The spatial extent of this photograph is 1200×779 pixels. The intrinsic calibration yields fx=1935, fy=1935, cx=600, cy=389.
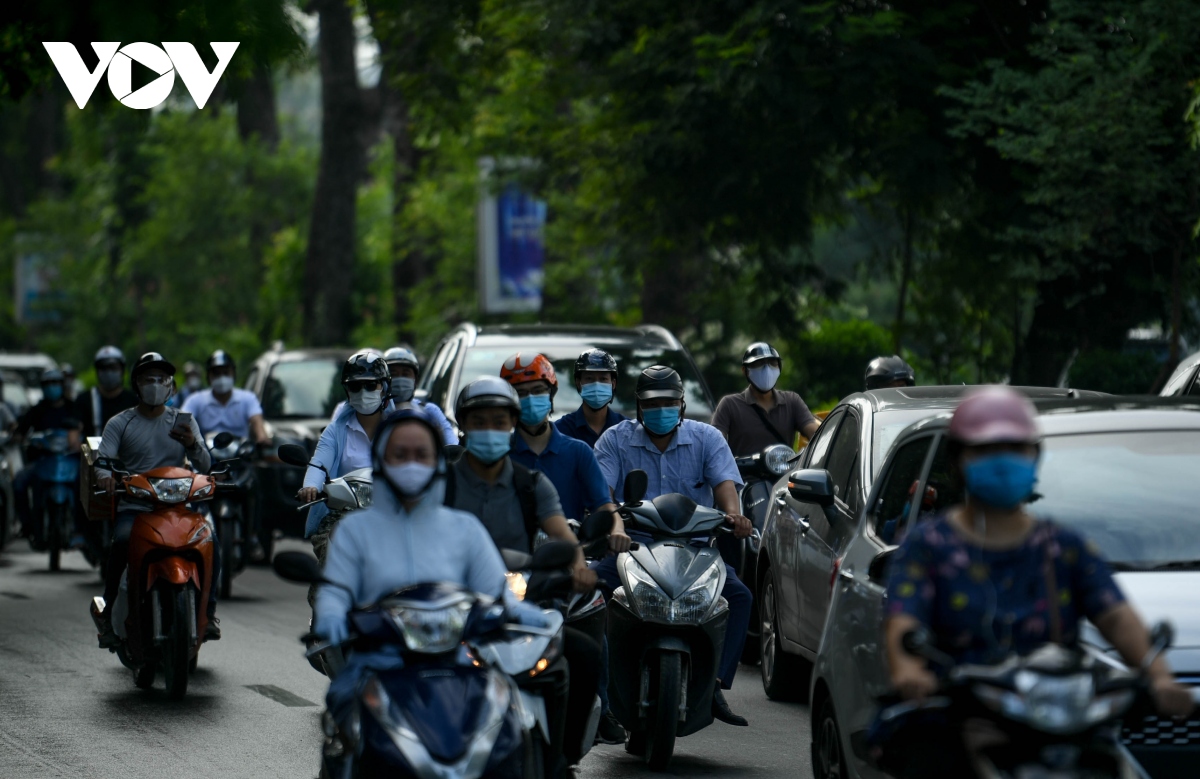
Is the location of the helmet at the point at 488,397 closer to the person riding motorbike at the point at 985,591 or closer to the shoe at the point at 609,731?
the shoe at the point at 609,731

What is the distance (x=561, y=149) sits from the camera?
2312cm

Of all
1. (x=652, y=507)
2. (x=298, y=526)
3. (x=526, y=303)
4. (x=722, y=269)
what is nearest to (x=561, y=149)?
(x=722, y=269)

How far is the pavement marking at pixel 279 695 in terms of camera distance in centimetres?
1047

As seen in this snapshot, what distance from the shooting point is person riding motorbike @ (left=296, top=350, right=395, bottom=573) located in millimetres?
9781

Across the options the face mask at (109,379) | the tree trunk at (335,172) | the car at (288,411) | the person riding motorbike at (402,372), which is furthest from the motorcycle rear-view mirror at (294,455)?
the tree trunk at (335,172)

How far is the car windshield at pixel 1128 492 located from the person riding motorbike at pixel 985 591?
73.3 inches

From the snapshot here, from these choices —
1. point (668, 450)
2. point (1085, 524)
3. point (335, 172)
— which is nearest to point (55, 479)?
point (668, 450)

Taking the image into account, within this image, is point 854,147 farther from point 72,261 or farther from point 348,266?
point 72,261

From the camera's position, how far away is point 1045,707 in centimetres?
435

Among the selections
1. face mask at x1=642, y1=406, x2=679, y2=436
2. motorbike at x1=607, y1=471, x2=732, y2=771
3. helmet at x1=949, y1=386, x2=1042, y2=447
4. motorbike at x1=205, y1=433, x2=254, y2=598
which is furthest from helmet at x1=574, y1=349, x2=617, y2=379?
helmet at x1=949, y1=386, x2=1042, y2=447

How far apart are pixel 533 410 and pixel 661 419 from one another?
111cm

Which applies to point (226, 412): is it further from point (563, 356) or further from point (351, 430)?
point (351, 430)

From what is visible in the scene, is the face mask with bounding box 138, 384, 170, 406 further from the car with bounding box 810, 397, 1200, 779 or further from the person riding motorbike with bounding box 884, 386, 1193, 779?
the person riding motorbike with bounding box 884, 386, 1193, 779

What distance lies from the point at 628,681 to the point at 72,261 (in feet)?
143
